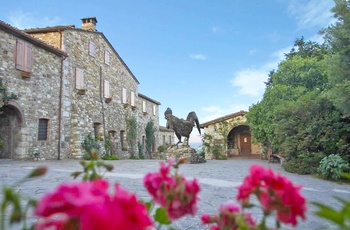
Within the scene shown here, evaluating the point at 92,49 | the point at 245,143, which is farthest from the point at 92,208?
the point at 245,143

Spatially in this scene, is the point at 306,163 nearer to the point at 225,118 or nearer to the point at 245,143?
the point at 225,118

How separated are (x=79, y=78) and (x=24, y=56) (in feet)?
10.1

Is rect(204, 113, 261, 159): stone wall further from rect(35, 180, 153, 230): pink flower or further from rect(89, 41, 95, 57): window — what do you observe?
rect(35, 180, 153, 230): pink flower

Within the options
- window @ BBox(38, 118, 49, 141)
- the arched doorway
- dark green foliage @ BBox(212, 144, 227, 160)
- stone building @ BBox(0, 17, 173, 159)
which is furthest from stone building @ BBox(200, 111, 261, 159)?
window @ BBox(38, 118, 49, 141)

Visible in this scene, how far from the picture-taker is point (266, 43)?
13.6 m

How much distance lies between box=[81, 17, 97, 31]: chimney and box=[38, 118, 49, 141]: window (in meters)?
6.42

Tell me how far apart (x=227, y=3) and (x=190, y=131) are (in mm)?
6384

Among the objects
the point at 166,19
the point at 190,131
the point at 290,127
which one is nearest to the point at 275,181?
the point at 290,127

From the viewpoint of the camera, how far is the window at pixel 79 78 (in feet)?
39.2

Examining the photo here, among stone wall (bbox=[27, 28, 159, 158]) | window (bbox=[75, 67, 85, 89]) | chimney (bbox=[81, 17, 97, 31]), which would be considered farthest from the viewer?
chimney (bbox=[81, 17, 97, 31])

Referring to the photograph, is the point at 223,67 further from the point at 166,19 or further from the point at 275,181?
the point at 275,181

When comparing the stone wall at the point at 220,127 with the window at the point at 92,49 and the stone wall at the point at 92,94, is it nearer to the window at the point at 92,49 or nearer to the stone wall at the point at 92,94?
the stone wall at the point at 92,94

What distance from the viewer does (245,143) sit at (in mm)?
19641

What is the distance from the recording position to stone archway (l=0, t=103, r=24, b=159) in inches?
353
